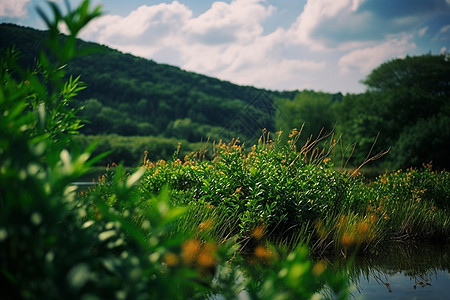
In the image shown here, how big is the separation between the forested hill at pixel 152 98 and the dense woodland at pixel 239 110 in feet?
0.55

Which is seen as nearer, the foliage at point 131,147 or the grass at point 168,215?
the grass at point 168,215

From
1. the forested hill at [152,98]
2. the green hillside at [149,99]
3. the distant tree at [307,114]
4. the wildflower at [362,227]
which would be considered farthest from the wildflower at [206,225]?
the forested hill at [152,98]

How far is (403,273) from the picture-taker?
15.4ft

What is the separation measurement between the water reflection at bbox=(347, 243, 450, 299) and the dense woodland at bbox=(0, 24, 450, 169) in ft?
6.68

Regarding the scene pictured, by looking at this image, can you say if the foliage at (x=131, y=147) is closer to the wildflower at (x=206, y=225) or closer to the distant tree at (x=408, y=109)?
the distant tree at (x=408, y=109)

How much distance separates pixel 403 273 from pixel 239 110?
56.5 m

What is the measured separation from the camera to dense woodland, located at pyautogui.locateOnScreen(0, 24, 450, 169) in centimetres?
2836

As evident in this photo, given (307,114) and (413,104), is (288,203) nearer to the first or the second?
(413,104)

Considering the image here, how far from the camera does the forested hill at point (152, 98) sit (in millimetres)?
59281

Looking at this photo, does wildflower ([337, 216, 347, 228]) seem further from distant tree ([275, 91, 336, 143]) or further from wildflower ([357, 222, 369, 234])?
distant tree ([275, 91, 336, 143])

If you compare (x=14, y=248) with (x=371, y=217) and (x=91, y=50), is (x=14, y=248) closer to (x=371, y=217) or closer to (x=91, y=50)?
(x=91, y=50)

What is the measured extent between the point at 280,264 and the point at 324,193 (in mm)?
4573

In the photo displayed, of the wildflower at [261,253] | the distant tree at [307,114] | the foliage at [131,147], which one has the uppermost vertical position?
the distant tree at [307,114]

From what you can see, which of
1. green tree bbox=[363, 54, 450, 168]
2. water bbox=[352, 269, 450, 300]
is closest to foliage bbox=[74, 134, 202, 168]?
green tree bbox=[363, 54, 450, 168]
